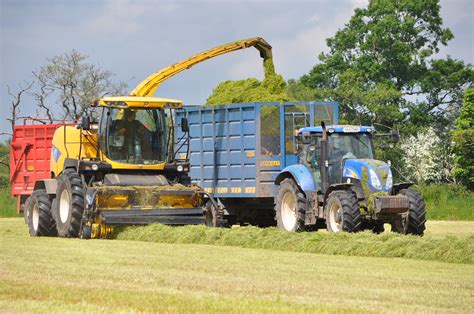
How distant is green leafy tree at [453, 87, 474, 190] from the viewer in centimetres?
5200

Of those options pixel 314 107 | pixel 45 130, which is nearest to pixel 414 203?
pixel 314 107

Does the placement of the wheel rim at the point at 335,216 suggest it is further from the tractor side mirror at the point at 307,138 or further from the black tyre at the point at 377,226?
the tractor side mirror at the point at 307,138

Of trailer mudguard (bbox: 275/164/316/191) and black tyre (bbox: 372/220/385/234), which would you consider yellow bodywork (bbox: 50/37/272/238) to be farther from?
black tyre (bbox: 372/220/385/234)

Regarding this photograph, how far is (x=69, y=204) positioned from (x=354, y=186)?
5.80 m

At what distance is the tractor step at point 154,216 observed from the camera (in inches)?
818

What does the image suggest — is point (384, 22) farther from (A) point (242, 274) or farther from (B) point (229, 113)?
(A) point (242, 274)

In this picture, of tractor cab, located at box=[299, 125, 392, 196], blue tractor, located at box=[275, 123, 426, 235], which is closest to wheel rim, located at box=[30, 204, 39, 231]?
blue tractor, located at box=[275, 123, 426, 235]

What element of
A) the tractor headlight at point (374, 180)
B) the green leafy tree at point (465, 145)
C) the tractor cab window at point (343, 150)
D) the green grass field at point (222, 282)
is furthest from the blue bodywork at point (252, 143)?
the green leafy tree at point (465, 145)

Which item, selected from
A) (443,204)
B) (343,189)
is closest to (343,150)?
(343,189)

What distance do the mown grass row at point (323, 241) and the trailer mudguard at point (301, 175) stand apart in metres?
1.57

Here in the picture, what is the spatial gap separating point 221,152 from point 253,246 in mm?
5836

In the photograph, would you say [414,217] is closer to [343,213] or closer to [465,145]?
[343,213]

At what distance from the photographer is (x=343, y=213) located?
19.2m

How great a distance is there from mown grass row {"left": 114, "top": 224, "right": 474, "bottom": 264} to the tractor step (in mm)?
248
